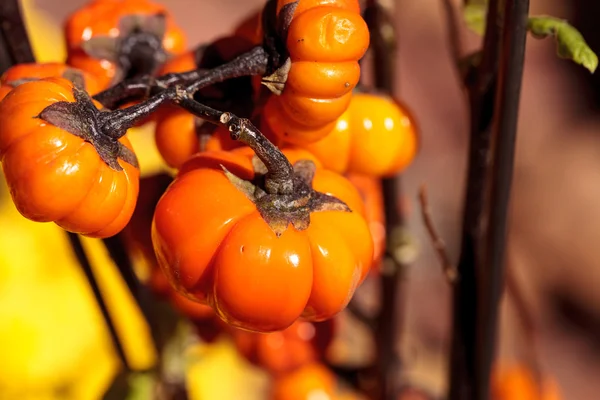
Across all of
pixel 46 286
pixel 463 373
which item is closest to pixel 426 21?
pixel 46 286

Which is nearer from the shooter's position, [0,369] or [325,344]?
[325,344]

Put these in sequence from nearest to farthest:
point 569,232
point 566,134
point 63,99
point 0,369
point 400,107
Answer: point 63,99 < point 400,107 < point 0,369 < point 569,232 < point 566,134

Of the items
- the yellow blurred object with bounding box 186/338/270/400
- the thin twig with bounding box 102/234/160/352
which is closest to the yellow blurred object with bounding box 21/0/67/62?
Result: the yellow blurred object with bounding box 186/338/270/400

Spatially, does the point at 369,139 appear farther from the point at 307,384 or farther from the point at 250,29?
the point at 307,384

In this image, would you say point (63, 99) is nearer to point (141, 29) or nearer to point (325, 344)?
point (141, 29)

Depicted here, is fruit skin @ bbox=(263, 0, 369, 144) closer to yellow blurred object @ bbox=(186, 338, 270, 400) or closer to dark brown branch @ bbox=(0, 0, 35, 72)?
dark brown branch @ bbox=(0, 0, 35, 72)

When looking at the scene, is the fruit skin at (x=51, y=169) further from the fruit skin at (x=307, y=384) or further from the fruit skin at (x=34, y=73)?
the fruit skin at (x=307, y=384)

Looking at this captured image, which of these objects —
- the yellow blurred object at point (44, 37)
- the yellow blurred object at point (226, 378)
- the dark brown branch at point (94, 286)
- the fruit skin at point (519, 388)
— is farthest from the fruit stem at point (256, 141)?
the yellow blurred object at point (44, 37)
